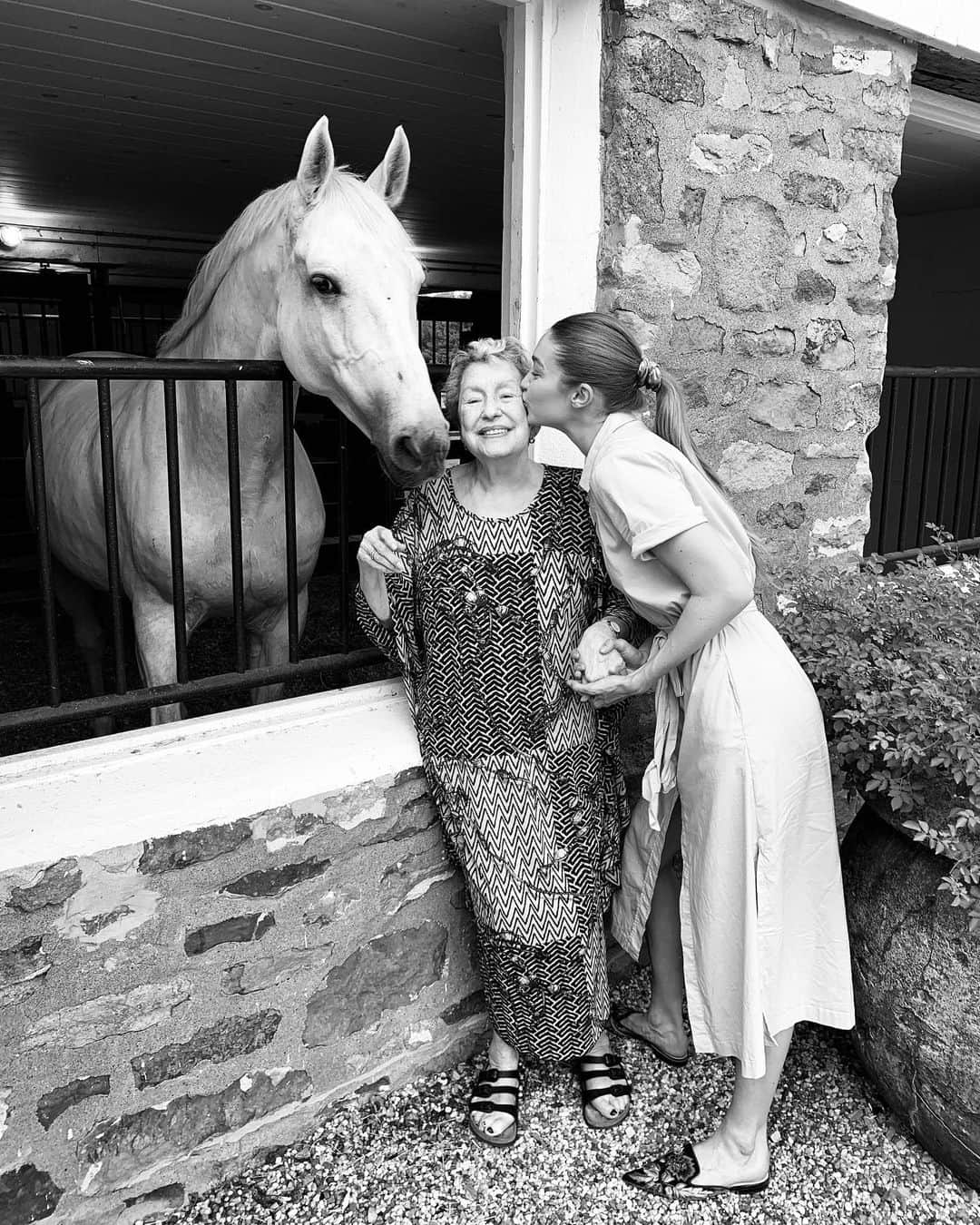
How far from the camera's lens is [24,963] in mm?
1731

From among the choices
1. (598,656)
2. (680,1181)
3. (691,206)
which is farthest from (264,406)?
(680,1181)

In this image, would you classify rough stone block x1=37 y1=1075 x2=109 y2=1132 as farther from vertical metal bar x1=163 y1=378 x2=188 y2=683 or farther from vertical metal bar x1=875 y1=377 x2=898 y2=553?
vertical metal bar x1=875 y1=377 x2=898 y2=553

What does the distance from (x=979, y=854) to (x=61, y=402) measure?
3.21 m

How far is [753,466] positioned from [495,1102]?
188 centimetres

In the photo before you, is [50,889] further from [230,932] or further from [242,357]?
[242,357]

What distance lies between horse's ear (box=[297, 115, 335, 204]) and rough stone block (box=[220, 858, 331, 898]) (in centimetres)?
143

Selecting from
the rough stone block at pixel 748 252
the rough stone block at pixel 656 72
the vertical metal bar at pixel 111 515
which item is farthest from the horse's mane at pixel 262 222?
the rough stone block at pixel 748 252

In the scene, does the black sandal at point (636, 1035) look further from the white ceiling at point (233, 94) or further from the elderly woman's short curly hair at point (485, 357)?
the white ceiling at point (233, 94)

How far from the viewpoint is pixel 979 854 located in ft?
6.36

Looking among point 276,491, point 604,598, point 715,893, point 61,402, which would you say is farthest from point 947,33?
point 61,402

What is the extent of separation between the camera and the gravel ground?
6.54 ft

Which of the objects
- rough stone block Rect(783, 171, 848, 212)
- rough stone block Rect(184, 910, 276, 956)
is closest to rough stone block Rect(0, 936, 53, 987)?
rough stone block Rect(184, 910, 276, 956)

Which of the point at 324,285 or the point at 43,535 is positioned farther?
the point at 324,285

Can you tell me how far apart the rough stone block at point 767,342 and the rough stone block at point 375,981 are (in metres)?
1.80
